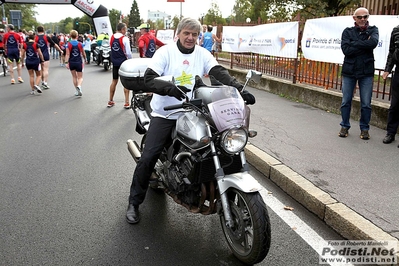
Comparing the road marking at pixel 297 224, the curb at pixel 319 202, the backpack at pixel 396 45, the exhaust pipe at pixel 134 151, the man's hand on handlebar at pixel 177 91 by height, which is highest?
the backpack at pixel 396 45

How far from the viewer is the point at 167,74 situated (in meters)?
3.80

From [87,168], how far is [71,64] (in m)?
7.06

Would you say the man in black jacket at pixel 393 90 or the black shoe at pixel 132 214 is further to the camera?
the man in black jacket at pixel 393 90

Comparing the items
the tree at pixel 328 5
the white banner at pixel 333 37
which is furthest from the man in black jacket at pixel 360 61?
the tree at pixel 328 5

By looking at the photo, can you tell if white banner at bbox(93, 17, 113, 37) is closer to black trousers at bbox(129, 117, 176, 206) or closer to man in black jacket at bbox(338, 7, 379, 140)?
man in black jacket at bbox(338, 7, 379, 140)

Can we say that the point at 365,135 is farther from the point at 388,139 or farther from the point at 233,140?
the point at 233,140

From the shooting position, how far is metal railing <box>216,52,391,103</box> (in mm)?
7656

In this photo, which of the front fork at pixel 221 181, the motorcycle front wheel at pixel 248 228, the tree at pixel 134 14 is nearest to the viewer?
→ the motorcycle front wheel at pixel 248 228

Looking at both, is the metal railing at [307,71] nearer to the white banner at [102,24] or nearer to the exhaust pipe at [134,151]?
the exhaust pipe at [134,151]

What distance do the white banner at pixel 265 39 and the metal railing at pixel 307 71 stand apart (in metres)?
0.21

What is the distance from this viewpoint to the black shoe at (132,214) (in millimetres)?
3872

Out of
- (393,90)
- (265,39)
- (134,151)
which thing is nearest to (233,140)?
(134,151)

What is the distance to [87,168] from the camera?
5.49m

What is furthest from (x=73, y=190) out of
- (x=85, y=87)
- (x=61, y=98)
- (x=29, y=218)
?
(x=85, y=87)
